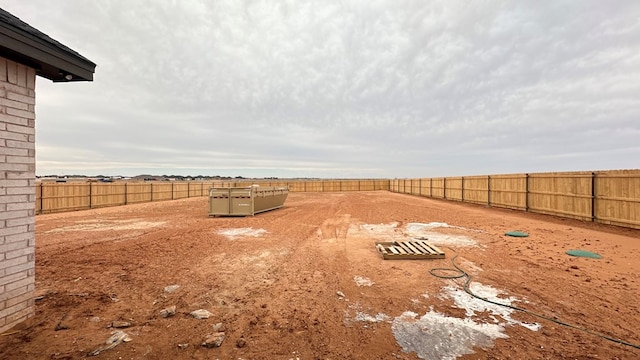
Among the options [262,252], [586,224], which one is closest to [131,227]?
[262,252]

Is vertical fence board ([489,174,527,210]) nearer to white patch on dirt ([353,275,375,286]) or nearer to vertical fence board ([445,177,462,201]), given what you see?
vertical fence board ([445,177,462,201])

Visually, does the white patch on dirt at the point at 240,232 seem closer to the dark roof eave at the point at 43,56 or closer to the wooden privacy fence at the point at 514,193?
the dark roof eave at the point at 43,56

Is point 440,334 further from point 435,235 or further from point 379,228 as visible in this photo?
point 379,228

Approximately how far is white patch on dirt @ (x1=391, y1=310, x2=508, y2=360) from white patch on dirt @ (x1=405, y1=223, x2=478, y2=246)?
521 centimetres

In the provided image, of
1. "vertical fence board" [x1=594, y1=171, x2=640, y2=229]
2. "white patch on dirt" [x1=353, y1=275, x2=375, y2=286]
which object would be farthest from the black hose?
"vertical fence board" [x1=594, y1=171, x2=640, y2=229]

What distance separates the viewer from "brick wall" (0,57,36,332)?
11.8 ft

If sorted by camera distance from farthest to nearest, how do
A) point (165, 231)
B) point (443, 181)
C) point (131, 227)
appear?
point (443, 181) < point (131, 227) < point (165, 231)

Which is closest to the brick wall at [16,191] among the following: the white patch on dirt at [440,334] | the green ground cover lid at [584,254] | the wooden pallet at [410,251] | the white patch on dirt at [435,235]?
the white patch on dirt at [440,334]

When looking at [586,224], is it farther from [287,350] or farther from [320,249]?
[287,350]

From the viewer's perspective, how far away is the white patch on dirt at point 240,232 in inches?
399

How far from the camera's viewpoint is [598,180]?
11.4 meters

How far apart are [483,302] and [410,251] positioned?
2913 millimetres

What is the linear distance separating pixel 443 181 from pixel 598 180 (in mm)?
15939

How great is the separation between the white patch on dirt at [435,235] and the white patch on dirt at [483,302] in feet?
12.4
